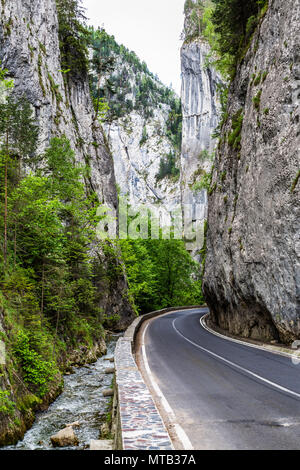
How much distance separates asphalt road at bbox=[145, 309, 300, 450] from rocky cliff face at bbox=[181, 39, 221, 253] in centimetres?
5973

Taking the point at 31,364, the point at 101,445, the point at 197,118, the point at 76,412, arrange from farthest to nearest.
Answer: the point at 197,118, the point at 31,364, the point at 76,412, the point at 101,445


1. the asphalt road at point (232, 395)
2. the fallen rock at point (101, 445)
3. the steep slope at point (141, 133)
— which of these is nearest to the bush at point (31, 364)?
the asphalt road at point (232, 395)

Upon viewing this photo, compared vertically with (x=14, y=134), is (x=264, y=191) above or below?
below

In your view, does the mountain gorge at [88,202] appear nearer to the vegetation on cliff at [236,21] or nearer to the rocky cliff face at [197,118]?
the vegetation on cliff at [236,21]

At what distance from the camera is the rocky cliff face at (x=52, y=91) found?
25203 mm

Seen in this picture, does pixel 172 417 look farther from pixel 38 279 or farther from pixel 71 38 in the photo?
pixel 71 38

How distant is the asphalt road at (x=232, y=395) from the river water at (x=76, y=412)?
2.01m

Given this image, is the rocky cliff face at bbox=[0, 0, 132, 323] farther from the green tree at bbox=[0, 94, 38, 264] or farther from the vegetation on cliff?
the vegetation on cliff

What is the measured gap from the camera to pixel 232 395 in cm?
874

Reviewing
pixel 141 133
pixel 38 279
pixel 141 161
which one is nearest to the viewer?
pixel 38 279

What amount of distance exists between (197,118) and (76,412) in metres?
74.9

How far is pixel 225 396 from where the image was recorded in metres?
8.66

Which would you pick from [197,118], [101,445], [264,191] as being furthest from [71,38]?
[197,118]

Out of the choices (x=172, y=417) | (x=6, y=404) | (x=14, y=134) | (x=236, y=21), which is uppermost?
(x=236, y=21)
